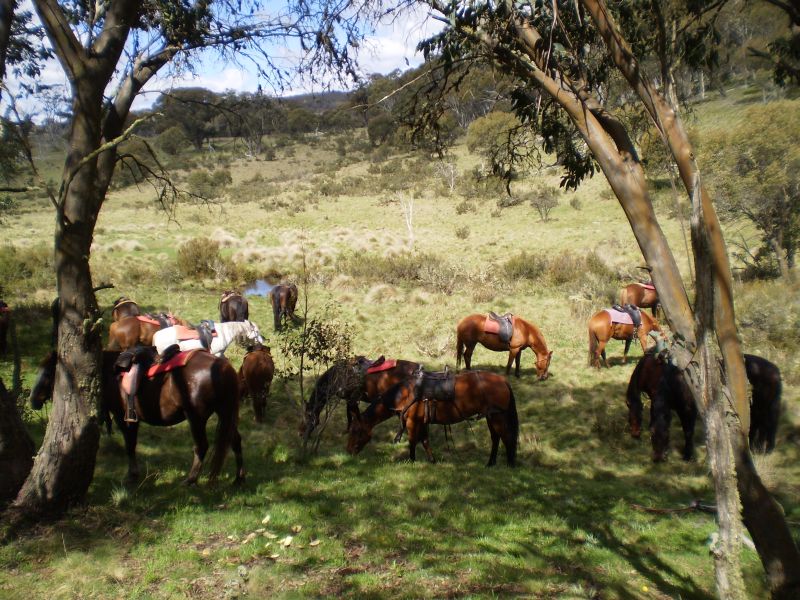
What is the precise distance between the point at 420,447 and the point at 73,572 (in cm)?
571

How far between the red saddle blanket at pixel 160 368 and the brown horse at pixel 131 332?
14.0 ft

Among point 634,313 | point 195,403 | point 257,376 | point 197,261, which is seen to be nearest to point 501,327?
point 634,313

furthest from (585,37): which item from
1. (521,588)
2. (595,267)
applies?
(595,267)

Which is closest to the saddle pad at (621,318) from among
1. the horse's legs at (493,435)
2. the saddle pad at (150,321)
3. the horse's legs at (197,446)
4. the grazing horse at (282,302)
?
the horse's legs at (493,435)

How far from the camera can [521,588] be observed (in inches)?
174

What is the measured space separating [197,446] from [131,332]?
533 centimetres

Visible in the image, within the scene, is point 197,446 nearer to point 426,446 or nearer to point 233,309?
point 426,446

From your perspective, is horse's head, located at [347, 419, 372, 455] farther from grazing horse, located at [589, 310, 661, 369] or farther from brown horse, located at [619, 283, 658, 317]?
brown horse, located at [619, 283, 658, 317]

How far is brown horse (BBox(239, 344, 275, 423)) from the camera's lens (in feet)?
30.4

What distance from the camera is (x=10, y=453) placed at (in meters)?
4.84

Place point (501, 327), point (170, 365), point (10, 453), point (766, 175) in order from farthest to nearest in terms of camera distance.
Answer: point (766, 175)
point (501, 327)
point (170, 365)
point (10, 453)

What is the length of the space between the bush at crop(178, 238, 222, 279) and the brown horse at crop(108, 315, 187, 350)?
40.0 feet

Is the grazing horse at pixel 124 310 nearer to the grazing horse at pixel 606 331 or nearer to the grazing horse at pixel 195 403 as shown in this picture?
the grazing horse at pixel 195 403

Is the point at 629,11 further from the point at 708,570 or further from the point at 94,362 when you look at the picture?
the point at 94,362
